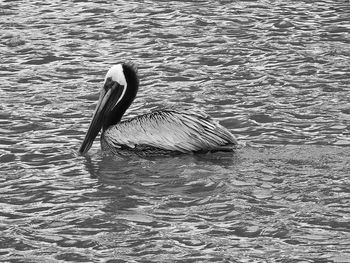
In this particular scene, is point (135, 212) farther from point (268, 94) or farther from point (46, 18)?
point (46, 18)

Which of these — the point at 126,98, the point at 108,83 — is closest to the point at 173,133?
the point at 126,98

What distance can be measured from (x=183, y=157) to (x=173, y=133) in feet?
0.74

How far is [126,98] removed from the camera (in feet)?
35.2

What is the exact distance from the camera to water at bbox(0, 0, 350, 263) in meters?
A: 8.04

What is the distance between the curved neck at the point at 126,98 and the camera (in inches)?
420

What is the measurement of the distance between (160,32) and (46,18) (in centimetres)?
159

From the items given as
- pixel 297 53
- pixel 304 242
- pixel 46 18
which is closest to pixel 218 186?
pixel 304 242

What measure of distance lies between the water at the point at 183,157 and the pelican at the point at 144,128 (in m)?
0.13

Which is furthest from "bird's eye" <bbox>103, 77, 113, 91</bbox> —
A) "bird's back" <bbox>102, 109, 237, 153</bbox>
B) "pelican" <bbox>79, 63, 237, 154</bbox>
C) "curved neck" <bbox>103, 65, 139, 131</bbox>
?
"bird's back" <bbox>102, 109, 237, 153</bbox>

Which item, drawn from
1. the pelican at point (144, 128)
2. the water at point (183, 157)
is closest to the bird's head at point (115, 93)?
the pelican at point (144, 128)

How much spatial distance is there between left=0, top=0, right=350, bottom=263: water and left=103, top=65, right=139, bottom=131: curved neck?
32 cm

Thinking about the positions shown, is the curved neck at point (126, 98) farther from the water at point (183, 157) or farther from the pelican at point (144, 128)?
the water at point (183, 157)

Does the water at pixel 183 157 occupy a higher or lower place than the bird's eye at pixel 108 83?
lower

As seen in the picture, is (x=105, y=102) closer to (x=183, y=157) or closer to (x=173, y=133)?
(x=173, y=133)
